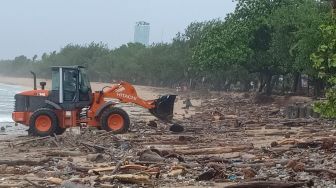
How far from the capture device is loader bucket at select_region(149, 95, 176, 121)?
22469 mm

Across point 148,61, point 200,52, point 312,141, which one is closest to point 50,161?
point 312,141

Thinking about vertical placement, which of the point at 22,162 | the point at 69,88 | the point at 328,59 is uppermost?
the point at 328,59

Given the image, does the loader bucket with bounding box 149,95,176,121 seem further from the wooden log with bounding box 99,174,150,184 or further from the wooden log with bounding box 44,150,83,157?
the wooden log with bounding box 99,174,150,184

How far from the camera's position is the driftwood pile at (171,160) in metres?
10.7

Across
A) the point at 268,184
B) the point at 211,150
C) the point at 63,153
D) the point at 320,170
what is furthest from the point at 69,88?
the point at 268,184

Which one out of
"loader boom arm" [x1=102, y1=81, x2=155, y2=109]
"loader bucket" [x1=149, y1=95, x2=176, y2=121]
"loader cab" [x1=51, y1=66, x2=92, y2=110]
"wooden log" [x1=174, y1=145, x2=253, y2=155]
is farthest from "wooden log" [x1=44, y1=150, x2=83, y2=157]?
"loader bucket" [x1=149, y1=95, x2=176, y2=121]

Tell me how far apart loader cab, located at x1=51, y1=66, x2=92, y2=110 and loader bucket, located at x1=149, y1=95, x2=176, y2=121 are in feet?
9.73

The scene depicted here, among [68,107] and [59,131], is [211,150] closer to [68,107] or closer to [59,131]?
[68,107]

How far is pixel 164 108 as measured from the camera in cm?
2262

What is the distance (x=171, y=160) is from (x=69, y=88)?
8700mm

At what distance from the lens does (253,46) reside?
4628 cm

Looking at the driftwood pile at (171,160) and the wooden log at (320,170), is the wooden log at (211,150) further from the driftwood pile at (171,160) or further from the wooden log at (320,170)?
the wooden log at (320,170)

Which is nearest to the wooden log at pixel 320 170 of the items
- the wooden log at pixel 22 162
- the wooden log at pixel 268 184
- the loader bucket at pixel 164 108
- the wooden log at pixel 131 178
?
the wooden log at pixel 268 184

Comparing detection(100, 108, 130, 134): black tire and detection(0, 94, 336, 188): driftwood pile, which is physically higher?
detection(100, 108, 130, 134): black tire
